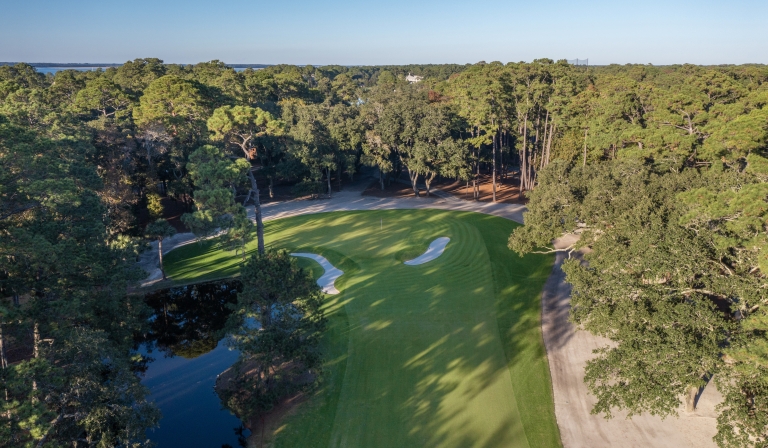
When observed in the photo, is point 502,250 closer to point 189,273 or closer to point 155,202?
point 189,273

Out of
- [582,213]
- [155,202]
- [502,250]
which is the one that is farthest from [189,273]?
[582,213]

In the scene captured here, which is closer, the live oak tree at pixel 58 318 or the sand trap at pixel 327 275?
the live oak tree at pixel 58 318

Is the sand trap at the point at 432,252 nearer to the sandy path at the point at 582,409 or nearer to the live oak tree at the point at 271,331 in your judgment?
the sandy path at the point at 582,409

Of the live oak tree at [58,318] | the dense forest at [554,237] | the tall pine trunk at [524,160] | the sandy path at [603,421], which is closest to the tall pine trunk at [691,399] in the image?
the sandy path at [603,421]

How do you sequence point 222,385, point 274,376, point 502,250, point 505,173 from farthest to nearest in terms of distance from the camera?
1. point 505,173
2. point 502,250
3. point 222,385
4. point 274,376

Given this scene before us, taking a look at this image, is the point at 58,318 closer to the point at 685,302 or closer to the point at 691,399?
the point at 685,302
